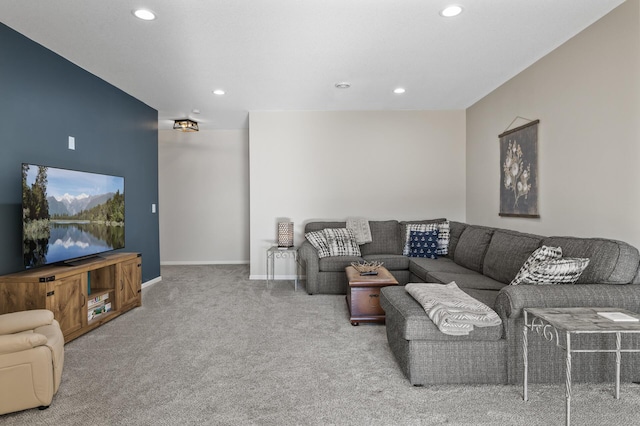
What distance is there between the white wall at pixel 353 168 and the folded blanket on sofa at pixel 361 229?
336 millimetres

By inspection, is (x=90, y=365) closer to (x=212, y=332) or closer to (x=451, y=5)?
(x=212, y=332)

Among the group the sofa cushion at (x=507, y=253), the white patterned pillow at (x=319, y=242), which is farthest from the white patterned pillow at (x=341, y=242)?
the sofa cushion at (x=507, y=253)

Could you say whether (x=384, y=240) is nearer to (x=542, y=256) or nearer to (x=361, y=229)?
(x=361, y=229)

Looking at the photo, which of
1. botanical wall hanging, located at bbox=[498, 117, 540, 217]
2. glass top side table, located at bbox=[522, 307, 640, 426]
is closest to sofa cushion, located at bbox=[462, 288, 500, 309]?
glass top side table, located at bbox=[522, 307, 640, 426]

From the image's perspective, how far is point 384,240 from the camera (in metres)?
5.20

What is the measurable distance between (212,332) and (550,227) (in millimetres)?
3349

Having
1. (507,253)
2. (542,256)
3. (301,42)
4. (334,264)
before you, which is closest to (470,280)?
(507,253)

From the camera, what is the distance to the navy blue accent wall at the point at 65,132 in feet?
9.66

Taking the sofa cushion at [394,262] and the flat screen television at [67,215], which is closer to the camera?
the flat screen television at [67,215]

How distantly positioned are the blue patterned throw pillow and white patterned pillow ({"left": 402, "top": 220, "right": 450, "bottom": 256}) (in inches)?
1.4

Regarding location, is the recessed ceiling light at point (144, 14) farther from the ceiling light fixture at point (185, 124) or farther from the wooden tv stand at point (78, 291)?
the ceiling light fixture at point (185, 124)

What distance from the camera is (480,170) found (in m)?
5.06

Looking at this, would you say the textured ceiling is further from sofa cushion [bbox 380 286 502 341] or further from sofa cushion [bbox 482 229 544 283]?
sofa cushion [bbox 380 286 502 341]

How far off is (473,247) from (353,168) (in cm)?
223
